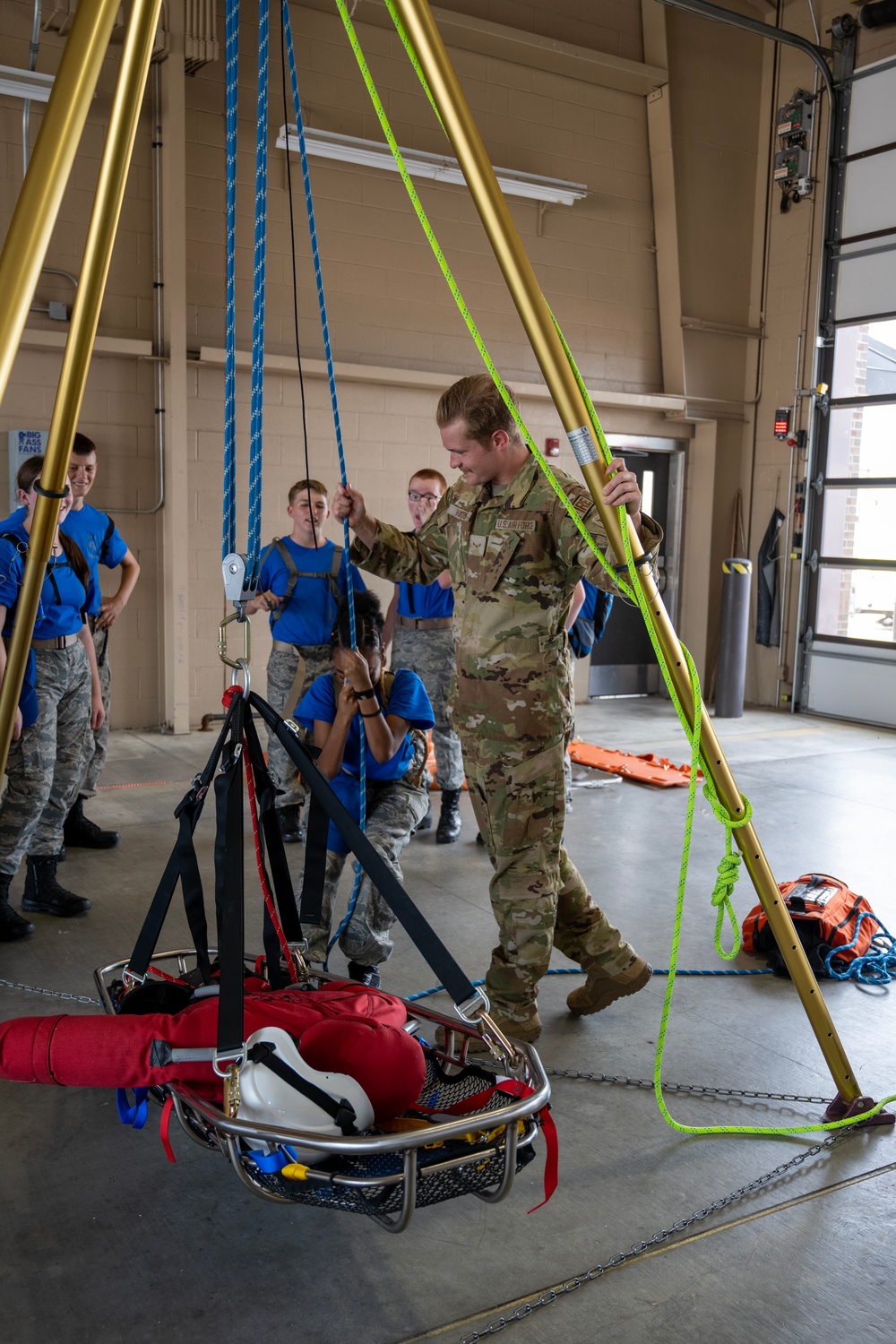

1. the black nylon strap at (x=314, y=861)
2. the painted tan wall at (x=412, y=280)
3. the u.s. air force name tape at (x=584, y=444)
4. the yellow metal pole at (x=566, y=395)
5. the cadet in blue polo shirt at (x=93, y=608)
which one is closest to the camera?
the yellow metal pole at (x=566, y=395)

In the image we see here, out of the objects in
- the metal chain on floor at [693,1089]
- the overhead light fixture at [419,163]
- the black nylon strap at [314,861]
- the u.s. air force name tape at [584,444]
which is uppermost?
the overhead light fixture at [419,163]

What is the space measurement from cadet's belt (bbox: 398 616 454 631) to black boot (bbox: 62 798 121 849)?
1830mm

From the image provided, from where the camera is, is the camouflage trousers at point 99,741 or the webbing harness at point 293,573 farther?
the webbing harness at point 293,573

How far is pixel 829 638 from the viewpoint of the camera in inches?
383

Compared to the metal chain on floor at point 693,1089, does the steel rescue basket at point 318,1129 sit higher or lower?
higher

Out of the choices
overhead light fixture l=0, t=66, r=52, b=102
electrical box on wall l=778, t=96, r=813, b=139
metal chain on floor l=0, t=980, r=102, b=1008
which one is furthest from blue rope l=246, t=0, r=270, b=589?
electrical box on wall l=778, t=96, r=813, b=139

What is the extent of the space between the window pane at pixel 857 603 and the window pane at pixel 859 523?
177 mm

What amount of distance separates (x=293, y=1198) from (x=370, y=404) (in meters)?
7.24

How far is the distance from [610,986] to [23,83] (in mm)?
6373

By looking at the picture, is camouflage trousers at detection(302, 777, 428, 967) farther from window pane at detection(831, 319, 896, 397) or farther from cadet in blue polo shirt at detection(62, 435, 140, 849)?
window pane at detection(831, 319, 896, 397)

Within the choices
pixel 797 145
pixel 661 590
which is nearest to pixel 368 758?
pixel 661 590

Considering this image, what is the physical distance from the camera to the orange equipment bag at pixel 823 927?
3.82 meters

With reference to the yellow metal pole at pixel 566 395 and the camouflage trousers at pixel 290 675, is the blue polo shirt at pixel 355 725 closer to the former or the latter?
the yellow metal pole at pixel 566 395

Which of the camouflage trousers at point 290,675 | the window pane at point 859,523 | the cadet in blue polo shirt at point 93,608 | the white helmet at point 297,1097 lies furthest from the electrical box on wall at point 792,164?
the white helmet at point 297,1097
